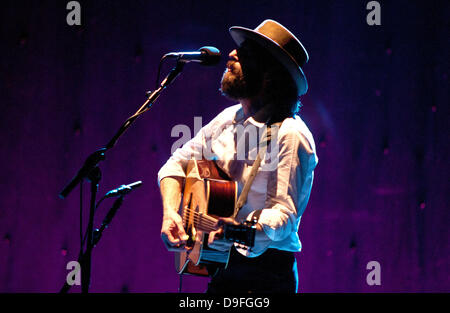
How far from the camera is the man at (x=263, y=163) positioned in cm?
240

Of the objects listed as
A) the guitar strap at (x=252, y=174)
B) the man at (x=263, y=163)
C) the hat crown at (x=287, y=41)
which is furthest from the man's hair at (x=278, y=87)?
the guitar strap at (x=252, y=174)

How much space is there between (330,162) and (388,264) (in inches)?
34.5

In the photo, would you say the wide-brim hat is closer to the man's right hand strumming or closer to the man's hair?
the man's hair

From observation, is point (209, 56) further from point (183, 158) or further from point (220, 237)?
point (220, 237)

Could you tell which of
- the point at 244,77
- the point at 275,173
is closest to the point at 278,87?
the point at 244,77

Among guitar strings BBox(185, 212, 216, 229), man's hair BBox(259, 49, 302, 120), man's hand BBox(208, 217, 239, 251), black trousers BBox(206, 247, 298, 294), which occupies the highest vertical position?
man's hair BBox(259, 49, 302, 120)

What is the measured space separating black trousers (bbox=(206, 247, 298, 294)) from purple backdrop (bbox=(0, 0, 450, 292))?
1268mm

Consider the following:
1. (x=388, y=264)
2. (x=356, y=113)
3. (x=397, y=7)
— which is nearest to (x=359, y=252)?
(x=388, y=264)

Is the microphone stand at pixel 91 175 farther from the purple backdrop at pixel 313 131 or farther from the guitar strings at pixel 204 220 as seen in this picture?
the purple backdrop at pixel 313 131

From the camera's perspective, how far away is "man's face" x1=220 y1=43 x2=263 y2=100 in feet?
9.11

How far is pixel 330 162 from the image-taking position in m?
3.75

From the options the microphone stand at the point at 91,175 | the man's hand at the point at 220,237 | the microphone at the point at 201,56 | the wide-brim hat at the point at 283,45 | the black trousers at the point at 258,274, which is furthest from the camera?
the wide-brim hat at the point at 283,45

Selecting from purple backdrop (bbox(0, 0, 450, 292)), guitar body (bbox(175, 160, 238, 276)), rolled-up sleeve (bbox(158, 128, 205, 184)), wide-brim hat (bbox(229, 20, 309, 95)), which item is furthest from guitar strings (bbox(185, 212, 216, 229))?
purple backdrop (bbox(0, 0, 450, 292))

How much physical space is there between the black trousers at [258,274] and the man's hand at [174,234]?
246mm
